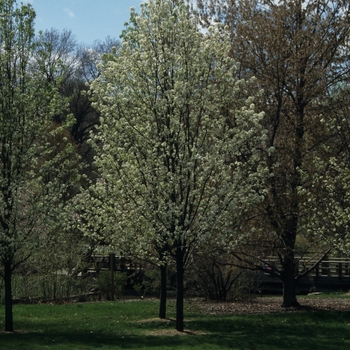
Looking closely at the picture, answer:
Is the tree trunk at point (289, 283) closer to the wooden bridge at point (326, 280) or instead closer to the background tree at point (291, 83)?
the background tree at point (291, 83)

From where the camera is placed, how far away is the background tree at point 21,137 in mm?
13148

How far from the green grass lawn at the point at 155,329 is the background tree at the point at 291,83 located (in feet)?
9.11

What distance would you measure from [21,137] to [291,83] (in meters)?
9.02

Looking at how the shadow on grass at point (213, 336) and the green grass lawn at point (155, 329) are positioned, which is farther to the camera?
the green grass lawn at point (155, 329)

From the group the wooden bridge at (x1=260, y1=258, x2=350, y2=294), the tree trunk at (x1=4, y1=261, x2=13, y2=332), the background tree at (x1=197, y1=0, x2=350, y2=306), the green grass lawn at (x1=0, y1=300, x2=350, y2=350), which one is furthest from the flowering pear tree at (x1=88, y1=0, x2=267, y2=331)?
the wooden bridge at (x1=260, y1=258, x2=350, y2=294)

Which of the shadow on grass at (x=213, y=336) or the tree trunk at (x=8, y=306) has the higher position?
the tree trunk at (x=8, y=306)

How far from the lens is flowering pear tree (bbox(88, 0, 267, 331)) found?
13.3 m

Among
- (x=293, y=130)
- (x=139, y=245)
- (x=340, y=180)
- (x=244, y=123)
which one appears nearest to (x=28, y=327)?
(x=139, y=245)

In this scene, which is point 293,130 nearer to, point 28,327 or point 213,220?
point 213,220

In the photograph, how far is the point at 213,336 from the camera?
13.4m

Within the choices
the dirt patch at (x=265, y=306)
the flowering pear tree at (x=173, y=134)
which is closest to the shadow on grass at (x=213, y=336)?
the flowering pear tree at (x=173, y=134)

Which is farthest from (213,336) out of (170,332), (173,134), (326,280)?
(326,280)

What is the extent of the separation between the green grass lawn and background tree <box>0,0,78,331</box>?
169cm

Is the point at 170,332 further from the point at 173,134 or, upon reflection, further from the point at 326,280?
the point at 326,280
